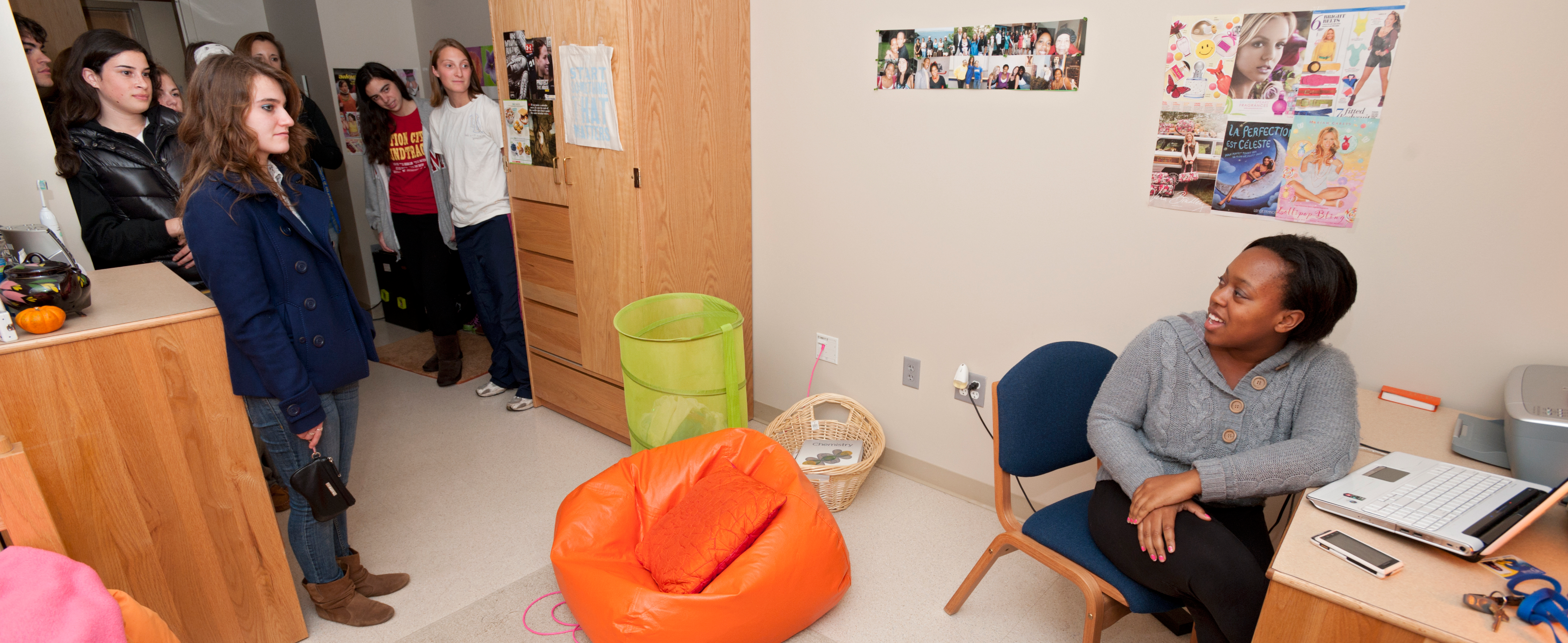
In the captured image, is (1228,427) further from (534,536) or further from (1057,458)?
(534,536)

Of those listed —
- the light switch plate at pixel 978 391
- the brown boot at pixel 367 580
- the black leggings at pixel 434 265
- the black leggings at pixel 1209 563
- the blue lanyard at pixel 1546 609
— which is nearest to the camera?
the blue lanyard at pixel 1546 609

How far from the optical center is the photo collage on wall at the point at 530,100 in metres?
2.63

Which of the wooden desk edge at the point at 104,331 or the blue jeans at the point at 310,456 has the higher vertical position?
the wooden desk edge at the point at 104,331

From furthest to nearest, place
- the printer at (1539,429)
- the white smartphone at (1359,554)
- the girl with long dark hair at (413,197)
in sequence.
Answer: the girl with long dark hair at (413,197)
the printer at (1539,429)
the white smartphone at (1359,554)

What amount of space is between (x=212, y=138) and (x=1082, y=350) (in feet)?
6.67

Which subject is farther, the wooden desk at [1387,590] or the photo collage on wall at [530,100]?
the photo collage on wall at [530,100]

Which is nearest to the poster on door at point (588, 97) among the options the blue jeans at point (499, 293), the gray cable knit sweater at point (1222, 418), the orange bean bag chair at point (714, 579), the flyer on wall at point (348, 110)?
the blue jeans at point (499, 293)

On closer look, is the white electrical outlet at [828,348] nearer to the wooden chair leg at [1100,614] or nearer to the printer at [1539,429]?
the wooden chair leg at [1100,614]

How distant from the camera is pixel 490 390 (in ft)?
11.0

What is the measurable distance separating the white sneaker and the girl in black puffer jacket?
4.13 feet

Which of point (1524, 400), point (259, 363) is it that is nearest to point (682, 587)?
point (259, 363)

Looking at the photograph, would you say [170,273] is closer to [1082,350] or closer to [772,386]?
[772,386]

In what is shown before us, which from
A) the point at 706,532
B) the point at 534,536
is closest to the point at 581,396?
the point at 534,536

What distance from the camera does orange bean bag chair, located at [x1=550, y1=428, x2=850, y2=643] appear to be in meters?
1.61
